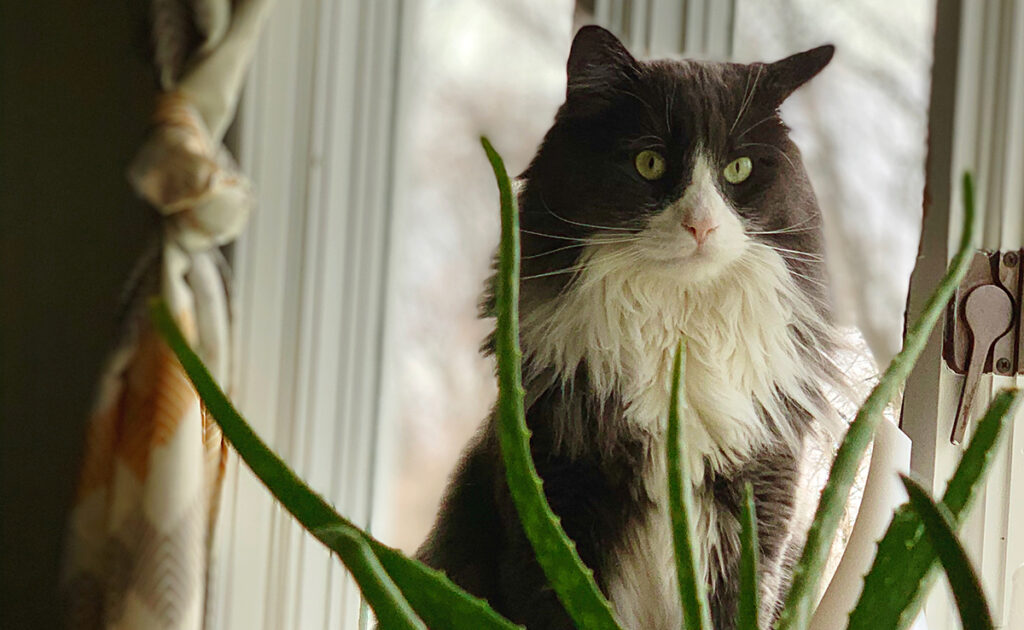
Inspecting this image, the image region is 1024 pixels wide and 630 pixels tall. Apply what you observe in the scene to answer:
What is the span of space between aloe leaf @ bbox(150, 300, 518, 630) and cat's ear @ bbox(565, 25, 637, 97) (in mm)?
475

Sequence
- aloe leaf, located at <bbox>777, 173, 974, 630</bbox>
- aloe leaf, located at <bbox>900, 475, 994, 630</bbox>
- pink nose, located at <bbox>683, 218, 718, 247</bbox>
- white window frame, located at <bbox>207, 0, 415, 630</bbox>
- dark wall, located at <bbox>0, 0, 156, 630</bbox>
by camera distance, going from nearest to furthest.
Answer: aloe leaf, located at <bbox>900, 475, 994, 630</bbox>
aloe leaf, located at <bbox>777, 173, 974, 630</bbox>
pink nose, located at <bbox>683, 218, 718, 247</bbox>
white window frame, located at <bbox>207, 0, 415, 630</bbox>
dark wall, located at <bbox>0, 0, 156, 630</bbox>

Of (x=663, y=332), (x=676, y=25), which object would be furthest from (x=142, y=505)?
(x=676, y=25)

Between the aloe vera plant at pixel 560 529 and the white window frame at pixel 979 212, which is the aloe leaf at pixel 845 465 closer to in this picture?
the aloe vera plant at pixel 560 529

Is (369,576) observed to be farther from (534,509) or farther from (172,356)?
(172,356)

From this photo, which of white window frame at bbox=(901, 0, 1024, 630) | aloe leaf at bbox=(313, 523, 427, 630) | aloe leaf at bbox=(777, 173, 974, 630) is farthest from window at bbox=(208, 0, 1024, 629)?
aloe leaf at bbox=(313, 523, 427, 630)

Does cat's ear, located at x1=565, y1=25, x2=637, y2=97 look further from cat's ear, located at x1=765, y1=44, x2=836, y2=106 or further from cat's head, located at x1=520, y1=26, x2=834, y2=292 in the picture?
cat's ear, located at x1=765, y1=44, x2=836, y2=106

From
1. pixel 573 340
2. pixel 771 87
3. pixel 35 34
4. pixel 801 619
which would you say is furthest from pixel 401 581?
pixel 35 34

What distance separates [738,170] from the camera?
737 millimetres

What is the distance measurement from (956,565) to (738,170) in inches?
17.6

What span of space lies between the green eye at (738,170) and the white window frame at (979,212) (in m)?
A: 0.18

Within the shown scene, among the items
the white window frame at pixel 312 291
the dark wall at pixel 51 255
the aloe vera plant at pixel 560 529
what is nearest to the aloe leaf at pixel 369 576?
the aloe vera plant at pixel 560 529

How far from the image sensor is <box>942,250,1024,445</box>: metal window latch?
2.56ft

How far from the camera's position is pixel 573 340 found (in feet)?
2.46

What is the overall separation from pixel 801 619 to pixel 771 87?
45 cm
